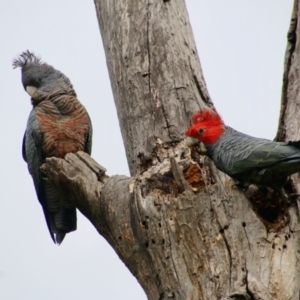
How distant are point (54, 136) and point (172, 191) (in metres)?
2.58

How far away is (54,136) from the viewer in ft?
22.0

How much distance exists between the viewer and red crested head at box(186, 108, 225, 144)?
4945 millimetres

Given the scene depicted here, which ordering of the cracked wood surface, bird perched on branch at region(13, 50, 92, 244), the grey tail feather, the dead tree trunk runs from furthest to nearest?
1. the grey tail feather
2. bird perched on branch at region(13, 50, 92, 244)
3. the cracked wood surface
4. the dead tree trunk

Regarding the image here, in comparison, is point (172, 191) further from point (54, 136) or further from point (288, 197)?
point (54, 136)

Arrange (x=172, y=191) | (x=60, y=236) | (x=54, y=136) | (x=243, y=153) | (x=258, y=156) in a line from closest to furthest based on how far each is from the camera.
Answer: (x=172, y=191) < (x=258, y=156) < (x=243, y=153) < (x=54, y=136) < (x=60, y=236)

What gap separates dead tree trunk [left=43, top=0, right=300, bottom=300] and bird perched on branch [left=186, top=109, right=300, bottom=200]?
0.12m

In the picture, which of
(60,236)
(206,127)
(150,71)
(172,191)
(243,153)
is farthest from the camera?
(60,236)

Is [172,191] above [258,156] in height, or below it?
below

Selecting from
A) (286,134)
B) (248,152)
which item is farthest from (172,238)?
(286,134)

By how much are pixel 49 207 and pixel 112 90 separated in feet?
6.78

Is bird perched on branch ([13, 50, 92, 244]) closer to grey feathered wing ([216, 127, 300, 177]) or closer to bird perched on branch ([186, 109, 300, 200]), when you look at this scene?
bird perched on branch ([186, 109, 300, 200])

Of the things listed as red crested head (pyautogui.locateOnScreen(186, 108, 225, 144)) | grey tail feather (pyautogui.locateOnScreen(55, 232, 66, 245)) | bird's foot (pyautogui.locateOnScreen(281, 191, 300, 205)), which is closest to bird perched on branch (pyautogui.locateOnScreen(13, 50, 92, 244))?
grey tail feather (pyautogui.locateOnScreen(55, 232, 66, 245))

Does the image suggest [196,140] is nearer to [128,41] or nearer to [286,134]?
[286,134]

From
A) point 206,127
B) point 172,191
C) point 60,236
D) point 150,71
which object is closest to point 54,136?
point 60,236
